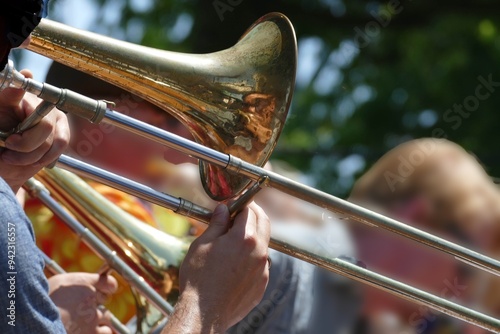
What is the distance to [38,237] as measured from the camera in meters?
2.86

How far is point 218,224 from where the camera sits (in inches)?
75.8

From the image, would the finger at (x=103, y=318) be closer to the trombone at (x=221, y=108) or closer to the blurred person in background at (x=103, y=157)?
the blurred person in background at (x=103, y=157)

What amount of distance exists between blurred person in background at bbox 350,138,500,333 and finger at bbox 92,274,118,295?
2.81ft

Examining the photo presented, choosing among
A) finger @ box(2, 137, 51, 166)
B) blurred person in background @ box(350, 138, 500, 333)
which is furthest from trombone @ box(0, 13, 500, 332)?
blurred person in background @ box(350, 138, 500, 333)

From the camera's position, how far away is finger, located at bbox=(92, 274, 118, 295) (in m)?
2.44

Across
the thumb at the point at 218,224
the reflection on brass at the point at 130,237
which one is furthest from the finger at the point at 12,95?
the reflection on brass at the point at 130,237

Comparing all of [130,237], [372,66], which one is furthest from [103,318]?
[372,66]

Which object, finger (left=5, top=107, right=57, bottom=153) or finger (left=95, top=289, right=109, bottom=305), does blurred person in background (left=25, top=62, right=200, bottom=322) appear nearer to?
finger (left=95, top=289, right=109, bottom=305)

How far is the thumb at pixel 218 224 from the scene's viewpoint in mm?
1911

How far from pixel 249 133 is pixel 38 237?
104 centimetres

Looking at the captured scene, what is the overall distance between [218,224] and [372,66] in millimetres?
5973

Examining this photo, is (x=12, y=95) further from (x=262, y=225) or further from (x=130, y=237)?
(x=130, y=237)

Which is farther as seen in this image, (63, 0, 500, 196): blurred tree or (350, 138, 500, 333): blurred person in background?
(63, 0, 500, 196): blurred tree

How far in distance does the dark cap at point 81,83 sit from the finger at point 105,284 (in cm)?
54
